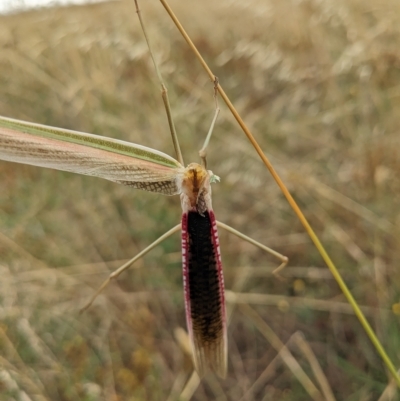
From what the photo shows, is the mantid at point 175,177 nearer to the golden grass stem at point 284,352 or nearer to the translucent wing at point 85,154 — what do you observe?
the translucent wing at point 85,154

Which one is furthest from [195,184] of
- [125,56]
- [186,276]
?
Result: [125,56]

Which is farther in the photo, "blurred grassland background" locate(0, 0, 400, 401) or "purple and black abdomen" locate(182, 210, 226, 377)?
"blurred grassland background" locate(0, 0, 400, 401)

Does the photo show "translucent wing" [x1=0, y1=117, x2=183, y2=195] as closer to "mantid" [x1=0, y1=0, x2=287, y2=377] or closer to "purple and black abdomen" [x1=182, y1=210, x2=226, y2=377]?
"mantid" [x1=0, y1=0, x2=287, y2=377]

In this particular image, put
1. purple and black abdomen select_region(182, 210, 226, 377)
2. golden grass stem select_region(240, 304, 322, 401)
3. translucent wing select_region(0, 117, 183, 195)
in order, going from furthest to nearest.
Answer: golden grass stem select_region(240, 304, 322, 401), purple and black abdomen select_region(182, 210, 226, 377), translucent wing select_region(0, 117, 183, 195)

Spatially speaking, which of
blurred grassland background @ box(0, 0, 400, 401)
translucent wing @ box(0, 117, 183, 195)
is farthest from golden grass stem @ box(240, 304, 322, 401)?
translucent wing @ box(0, 117, 183, 195)

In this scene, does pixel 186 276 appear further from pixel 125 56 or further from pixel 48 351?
pixel 125 56

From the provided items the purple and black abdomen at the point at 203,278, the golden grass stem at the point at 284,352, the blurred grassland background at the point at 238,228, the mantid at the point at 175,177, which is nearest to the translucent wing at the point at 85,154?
the mantid at the point at 175,177

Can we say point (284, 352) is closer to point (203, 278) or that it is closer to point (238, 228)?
point (238, 228)

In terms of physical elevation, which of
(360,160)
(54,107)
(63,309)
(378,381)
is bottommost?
(378,381)
